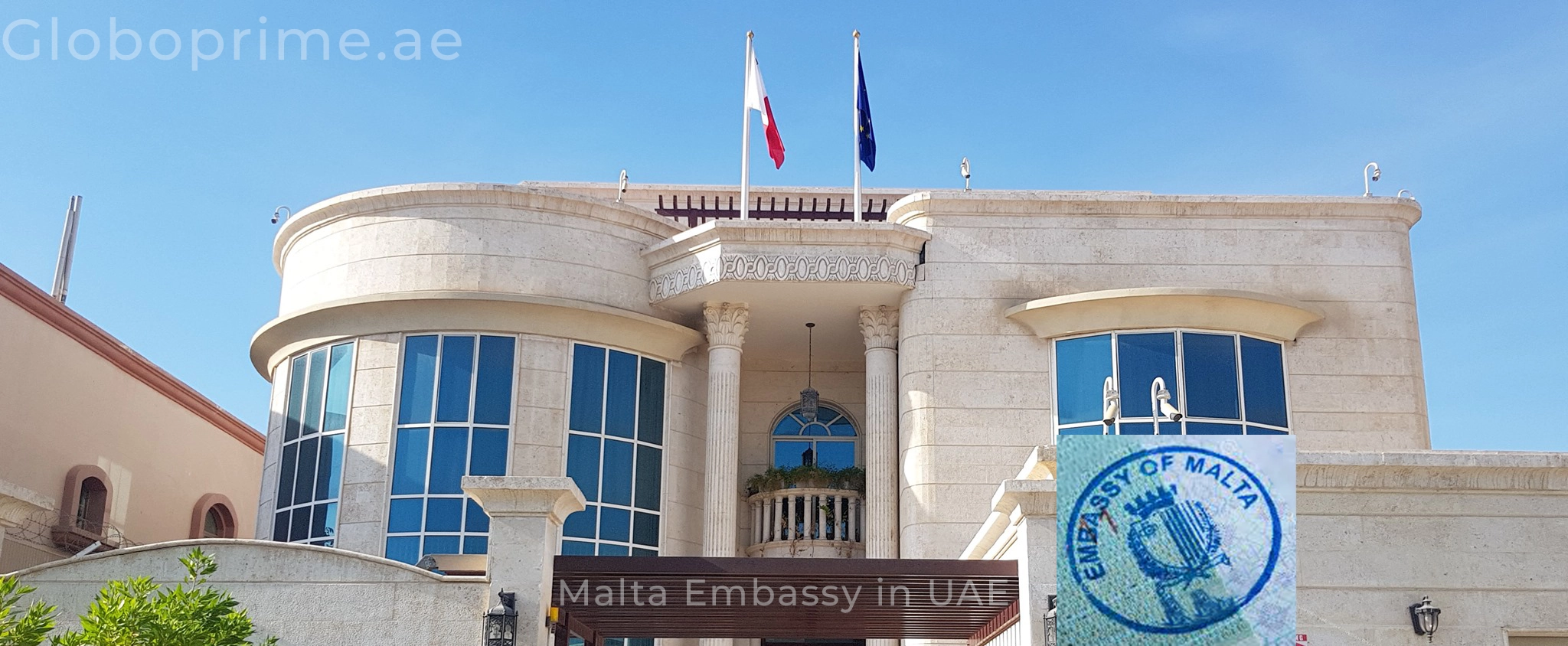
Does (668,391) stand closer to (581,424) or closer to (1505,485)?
(581,424)

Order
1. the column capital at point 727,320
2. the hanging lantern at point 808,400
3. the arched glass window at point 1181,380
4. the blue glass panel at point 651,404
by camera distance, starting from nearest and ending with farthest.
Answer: the arched glass window at point 1181,380 < the blue glass panel at point 651,404 < the column capital at point 727,320 < the hanging lantern at point 808,400

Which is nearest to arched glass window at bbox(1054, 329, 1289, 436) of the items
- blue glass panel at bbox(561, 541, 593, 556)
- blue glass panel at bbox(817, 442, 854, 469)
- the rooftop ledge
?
the rooftop ledge

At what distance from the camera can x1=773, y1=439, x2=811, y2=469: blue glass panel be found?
26.5 m

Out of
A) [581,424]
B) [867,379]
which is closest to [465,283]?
[581,424]

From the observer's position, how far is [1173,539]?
42.5 feet

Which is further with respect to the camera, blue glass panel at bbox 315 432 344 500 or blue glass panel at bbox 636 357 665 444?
blue glass panel at bbox 636 357 665 444

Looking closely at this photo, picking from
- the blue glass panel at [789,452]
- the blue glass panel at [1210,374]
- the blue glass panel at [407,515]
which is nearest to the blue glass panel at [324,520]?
the blue glass panel at [407,515]

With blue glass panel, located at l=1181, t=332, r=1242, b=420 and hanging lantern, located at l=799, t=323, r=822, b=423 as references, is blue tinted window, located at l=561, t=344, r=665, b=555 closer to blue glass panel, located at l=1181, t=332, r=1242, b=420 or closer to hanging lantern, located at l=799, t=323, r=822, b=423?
hanging lantern, located at l=799, t=323, r=822, b=423

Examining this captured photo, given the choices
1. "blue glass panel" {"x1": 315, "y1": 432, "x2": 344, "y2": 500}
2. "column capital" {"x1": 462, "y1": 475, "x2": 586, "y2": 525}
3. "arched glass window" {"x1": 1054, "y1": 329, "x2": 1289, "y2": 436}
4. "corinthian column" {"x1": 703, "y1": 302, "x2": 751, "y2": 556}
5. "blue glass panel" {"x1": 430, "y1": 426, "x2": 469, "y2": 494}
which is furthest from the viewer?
"corinthian column" {"x1": 703, "y1": 302, "x2": 751, "y2": 556}

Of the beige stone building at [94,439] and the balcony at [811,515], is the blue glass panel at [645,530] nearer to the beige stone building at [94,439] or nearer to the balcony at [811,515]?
the balcony at [811,515]

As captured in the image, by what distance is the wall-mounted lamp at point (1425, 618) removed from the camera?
15.3 meters

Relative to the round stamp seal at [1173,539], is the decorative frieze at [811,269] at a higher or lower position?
higher

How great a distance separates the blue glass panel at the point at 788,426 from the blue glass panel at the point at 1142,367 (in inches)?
239

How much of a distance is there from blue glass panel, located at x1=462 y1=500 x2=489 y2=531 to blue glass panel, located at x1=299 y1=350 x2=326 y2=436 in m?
3.03
